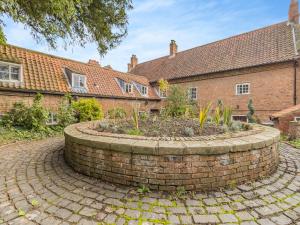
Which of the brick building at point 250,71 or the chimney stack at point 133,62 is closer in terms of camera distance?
the brick building at point 250,71

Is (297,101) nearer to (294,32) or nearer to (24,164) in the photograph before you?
(294,32)

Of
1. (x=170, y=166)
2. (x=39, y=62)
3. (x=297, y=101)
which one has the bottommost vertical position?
(x=170, y=166)

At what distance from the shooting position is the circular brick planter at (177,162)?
10.3 feet

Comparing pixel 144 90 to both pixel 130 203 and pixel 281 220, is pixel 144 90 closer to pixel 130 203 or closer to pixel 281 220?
pixel 130 203

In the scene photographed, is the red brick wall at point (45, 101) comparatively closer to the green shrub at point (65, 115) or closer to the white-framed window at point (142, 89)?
the green shrub at point (65, 115)

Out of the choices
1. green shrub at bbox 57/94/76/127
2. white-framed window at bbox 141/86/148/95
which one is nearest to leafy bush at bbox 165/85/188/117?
white-framed window at bbox 141/86/148/95

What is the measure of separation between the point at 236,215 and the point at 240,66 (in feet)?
50.8

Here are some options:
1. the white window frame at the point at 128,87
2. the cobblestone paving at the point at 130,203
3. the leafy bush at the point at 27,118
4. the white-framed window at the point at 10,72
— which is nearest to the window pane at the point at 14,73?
the white-framed window at the point at 10,72

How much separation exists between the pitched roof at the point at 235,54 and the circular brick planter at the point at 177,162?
1372cm

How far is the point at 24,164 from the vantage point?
4.55m

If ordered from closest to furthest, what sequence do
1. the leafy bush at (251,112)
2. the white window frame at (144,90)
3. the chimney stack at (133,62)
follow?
the leafy bush at (251,112), the white window frame at (144,90), the chimney stack at (133,62)

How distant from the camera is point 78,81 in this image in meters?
13.9

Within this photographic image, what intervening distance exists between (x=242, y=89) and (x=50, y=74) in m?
16.1

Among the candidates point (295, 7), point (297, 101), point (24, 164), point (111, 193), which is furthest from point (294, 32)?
Result: point (24, 164)
